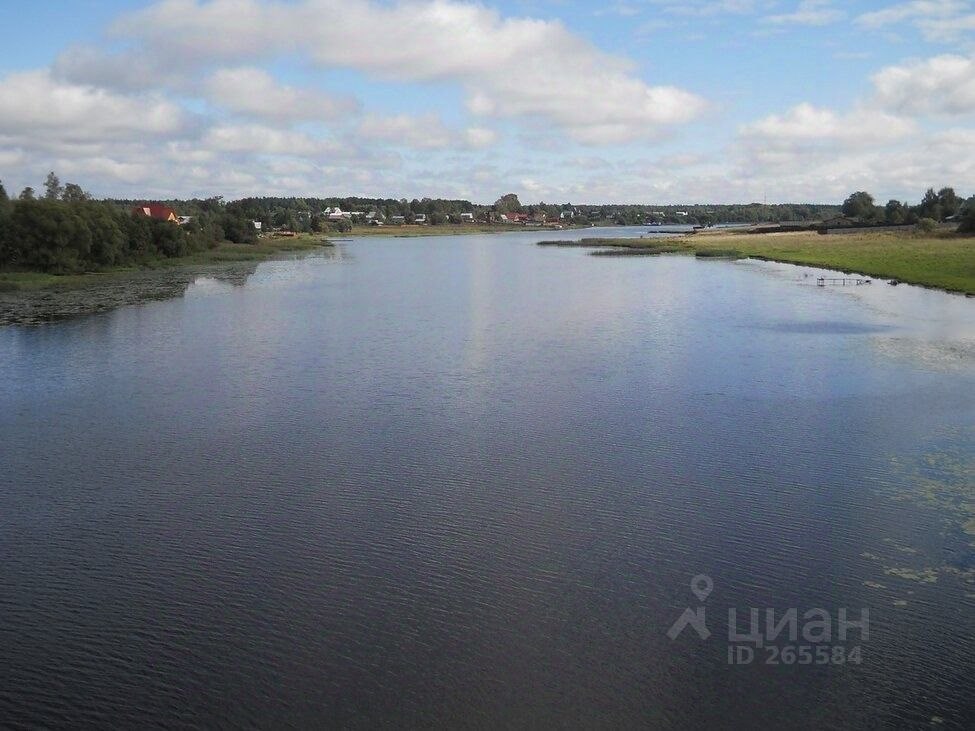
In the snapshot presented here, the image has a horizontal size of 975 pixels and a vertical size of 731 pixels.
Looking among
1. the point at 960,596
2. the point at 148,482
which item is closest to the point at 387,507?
the point at 148,482

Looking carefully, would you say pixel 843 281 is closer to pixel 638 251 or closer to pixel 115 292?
pixel 638 251

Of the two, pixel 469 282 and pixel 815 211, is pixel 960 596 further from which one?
pixel 815 211

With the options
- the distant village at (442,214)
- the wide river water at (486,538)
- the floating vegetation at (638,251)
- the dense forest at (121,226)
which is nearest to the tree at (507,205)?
the distant village at (442,214)

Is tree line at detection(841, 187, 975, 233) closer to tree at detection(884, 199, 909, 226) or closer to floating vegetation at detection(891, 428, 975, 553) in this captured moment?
tree at detection(884, 199, 909, 226)

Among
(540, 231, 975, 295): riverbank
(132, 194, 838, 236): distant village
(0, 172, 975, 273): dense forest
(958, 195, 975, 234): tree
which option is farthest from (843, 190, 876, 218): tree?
(132, 194, 838, 236): distant village

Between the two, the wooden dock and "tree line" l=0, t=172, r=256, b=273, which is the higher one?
"tree line" l=0, t=172, r=256, b=273

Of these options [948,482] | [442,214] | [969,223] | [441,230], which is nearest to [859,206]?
[969,223]
